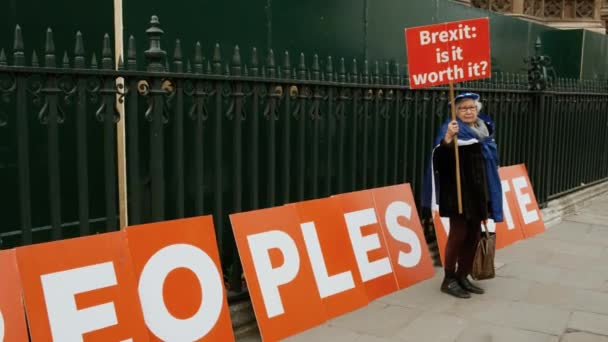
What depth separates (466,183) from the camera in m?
5.21

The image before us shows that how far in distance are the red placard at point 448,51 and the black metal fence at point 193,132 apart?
49 centimetres

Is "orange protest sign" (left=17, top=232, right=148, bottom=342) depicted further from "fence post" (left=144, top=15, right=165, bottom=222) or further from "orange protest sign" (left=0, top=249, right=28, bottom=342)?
"fence post" (left=144, top=15, right=165, bottom=222)

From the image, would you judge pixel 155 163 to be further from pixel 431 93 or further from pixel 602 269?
pixel 602 269

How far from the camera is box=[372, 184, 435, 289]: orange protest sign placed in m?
5.59

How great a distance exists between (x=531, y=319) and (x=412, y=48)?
96.9 inches

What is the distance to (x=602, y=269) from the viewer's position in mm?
6414

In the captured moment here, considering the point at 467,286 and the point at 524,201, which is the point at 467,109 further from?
the point at 524,201

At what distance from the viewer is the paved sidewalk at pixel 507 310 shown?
452 centimetres

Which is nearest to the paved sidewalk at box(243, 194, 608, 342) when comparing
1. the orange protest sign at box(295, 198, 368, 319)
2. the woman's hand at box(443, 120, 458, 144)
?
the orange protest sign at box(295, 198, 368, 319)

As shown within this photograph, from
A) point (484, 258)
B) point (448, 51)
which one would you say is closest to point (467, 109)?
point (448, 51)

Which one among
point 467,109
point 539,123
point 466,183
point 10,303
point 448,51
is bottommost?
point 10,303

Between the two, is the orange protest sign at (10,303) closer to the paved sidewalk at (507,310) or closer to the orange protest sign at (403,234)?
the paved sidewalk at (507,310)

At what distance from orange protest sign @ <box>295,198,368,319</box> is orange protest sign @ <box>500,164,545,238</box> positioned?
11.0 ft

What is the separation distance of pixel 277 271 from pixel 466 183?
1.83 meters
